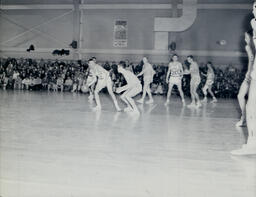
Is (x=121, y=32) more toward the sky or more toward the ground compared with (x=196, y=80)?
more toward the sky

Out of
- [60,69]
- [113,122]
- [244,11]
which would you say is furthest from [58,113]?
[244,11]

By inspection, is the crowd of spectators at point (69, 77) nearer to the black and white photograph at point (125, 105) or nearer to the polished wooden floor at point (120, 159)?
the black and white photograph at point (125, 105)

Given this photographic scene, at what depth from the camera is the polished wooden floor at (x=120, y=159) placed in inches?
134

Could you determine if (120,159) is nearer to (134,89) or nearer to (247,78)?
(247,78)

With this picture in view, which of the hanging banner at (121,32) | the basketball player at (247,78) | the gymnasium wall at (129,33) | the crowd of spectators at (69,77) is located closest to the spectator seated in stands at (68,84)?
the crowd of spectators at (69,77)

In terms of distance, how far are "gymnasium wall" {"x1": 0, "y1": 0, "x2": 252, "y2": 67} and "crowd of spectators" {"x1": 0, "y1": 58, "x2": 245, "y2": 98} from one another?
73cm

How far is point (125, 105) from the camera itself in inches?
423

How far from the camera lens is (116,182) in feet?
11.6

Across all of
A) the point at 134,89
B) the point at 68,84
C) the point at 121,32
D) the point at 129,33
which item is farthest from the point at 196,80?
the point at 121,32

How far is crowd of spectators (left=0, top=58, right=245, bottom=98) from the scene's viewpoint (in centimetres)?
1608

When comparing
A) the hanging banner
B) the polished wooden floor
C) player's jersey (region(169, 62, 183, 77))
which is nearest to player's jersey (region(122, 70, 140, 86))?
the polished wooden floor

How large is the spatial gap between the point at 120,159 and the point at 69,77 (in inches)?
512

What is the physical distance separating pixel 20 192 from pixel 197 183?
1.67 m

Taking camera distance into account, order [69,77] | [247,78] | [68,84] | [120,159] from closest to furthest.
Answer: [120,159] < [247,78] < [68,84] < [69,77]
